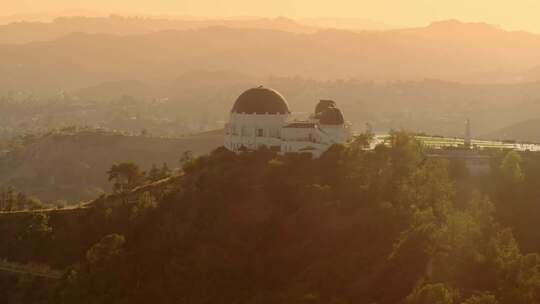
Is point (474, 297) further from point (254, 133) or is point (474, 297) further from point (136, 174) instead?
point (136, 174)

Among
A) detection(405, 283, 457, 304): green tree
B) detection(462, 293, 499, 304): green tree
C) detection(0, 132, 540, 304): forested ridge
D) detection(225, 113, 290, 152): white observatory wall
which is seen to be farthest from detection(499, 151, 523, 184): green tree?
detection(405, 283, 457, 304): green tree

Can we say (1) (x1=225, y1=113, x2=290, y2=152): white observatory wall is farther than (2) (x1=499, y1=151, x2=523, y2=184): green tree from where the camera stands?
Yes

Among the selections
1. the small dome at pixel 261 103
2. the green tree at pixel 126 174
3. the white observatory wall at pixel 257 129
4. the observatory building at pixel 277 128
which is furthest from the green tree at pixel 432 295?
the green tree at pixel 126 174

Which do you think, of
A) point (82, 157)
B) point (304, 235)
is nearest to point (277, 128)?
point (304, 235)

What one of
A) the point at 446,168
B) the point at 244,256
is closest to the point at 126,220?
the point at 244,256

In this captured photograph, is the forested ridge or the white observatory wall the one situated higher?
the white observatory wall

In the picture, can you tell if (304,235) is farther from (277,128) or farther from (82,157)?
(82,157)

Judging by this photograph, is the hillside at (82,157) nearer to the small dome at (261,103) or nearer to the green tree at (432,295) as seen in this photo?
the small dome at (261,103)

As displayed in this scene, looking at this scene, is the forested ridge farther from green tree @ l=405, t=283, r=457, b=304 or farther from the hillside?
the hillside
